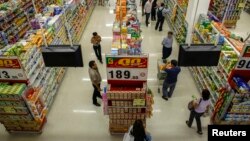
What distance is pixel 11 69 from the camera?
5414 mm

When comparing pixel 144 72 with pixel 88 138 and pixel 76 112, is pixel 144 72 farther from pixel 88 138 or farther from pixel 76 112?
pixel 76 112

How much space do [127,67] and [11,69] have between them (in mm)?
2797

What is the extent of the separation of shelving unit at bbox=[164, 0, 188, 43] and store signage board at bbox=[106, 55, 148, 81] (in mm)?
5292

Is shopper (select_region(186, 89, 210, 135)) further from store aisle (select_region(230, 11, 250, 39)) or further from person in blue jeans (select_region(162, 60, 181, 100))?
store aisle (select_region(230, 11, 250, 39))

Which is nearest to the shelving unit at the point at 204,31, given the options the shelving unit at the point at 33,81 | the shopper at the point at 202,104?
the shopper at the point at 202,104

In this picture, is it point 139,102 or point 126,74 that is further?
point 139,102

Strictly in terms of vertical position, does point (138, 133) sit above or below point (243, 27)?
above

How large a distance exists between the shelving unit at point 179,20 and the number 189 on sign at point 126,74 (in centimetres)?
526

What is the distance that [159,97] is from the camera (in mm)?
7809

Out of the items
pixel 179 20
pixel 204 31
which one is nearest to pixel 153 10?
pixel 179 20

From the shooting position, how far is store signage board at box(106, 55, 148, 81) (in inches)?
195

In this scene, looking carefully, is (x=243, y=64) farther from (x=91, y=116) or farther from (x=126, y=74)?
(x=91, y=116)

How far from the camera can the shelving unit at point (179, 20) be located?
10.1m

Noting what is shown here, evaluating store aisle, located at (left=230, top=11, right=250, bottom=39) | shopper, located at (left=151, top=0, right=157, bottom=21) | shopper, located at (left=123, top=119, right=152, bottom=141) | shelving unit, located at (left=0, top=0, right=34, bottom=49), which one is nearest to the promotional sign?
shopper, located at (left=123, top=119, right=152, bottom=141)
